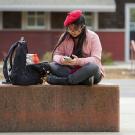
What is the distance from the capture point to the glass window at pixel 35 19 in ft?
94.8

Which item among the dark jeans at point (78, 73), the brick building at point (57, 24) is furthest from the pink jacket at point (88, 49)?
the brick building at point (57, 24)

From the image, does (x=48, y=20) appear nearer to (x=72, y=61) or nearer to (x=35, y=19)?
(x=35, y=19)

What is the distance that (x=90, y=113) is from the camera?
9008 millimetres

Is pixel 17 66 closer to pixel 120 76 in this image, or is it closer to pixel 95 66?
pixel 95 66

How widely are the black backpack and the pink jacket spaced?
10.0 inches

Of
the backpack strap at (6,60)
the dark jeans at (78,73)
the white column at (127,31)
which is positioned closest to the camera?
the dark jeans at (78,73)

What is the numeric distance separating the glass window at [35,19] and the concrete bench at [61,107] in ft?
65.4

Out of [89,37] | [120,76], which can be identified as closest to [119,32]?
[120,76]

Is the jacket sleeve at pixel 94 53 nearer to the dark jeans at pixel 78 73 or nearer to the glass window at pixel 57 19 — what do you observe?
the dark jeans at pixel 78 73

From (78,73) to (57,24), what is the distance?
20.2 metres

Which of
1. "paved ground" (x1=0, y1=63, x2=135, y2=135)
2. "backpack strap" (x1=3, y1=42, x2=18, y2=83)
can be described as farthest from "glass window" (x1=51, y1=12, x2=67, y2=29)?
"backpack strap" (x1=3, y1=42, x2=18, y2=83)

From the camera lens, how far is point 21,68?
29.6ft

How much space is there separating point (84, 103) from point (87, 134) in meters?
0.42

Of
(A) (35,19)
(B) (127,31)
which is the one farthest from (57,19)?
(B) (127,31)
